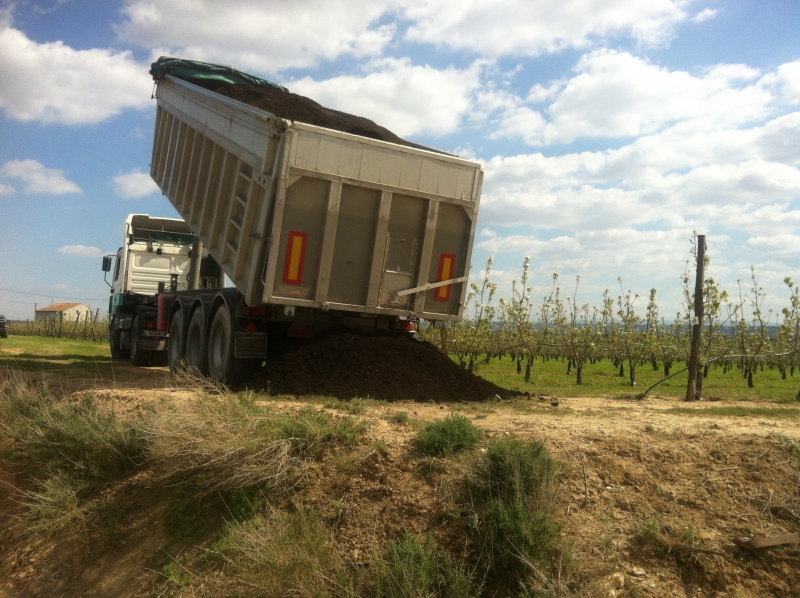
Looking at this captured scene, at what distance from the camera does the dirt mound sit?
27.7 ft

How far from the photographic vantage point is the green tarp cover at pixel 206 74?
12558mm

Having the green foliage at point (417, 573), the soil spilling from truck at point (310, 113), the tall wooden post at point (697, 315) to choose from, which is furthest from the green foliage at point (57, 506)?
the tall wooden post at point (697, 315)

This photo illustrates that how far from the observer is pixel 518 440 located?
561 centimetres

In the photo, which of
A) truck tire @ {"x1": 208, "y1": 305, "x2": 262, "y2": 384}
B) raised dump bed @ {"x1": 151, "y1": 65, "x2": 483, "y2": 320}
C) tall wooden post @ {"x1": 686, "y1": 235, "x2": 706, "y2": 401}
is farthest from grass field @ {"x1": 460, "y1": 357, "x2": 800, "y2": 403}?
truck tire @ {"x1": 208, "y1": 305, "x2": 262, "y2": 384}

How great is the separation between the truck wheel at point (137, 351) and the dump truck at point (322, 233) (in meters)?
6.16

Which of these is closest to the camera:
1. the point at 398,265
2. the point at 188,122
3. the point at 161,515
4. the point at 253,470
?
the point at 253,470

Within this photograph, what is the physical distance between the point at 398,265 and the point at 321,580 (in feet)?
15.5

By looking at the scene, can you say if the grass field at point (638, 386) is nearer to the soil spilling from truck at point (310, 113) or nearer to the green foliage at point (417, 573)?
the soil spilling from truck at point (310, 113)

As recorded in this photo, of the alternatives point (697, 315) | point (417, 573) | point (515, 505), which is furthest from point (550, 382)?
point (417, 573)

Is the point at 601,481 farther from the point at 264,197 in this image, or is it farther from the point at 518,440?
the point at 264,197

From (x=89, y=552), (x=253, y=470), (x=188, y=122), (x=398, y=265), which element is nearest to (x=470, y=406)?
(x=398, y=265)

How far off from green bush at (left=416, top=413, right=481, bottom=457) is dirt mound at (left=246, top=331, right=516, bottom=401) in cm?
253

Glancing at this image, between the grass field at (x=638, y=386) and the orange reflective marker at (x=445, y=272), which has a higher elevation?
the orange reflective marker at (x=445, y=272)

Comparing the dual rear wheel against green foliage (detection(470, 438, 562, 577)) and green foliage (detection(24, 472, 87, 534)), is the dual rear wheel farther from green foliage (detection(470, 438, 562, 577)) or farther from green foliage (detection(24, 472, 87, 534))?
green foliage (detection(470, 438, 562, 577))
